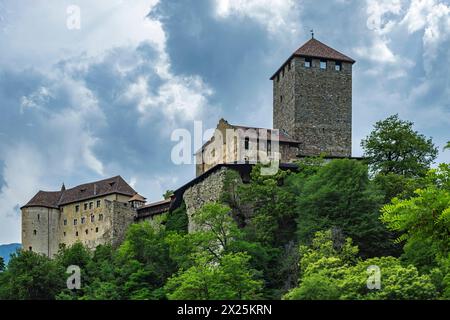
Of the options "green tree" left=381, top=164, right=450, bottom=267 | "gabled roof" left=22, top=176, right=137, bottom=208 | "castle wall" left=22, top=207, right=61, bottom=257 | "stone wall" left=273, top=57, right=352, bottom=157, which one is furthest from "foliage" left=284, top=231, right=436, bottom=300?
"castle wall" left=22, top=207, right=61, bottom=257

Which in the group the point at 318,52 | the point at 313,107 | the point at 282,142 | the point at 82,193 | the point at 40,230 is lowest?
the point at 40,230

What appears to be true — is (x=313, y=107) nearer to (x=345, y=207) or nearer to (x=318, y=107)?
(x=318, y=107)

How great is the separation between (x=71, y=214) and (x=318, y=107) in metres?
27.1

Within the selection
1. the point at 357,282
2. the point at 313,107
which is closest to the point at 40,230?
the point at 313,107

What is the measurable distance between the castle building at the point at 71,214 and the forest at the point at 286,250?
49.5ft

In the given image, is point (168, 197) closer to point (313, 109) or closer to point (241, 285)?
point (313, 109)

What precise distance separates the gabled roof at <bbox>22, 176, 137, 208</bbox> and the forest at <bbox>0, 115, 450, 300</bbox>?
61.2 feet

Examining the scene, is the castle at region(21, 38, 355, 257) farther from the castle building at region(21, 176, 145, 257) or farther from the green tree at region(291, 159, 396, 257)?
the green tree at region(291, 159, 396, 257)

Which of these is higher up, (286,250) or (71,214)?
(71,214)

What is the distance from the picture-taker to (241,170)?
50.8m

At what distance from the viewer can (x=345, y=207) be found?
146 feet

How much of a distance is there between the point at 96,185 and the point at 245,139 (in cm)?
2595
